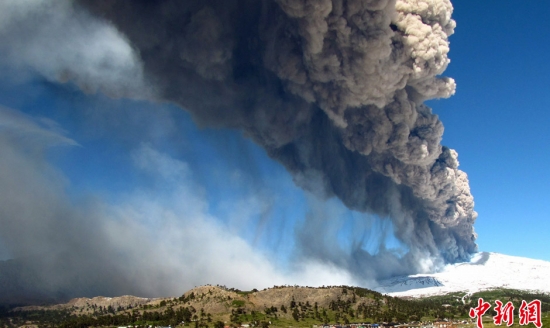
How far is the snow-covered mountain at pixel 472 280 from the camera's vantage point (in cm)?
13362

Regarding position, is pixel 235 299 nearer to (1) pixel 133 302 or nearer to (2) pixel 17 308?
(1) pixel 133 302

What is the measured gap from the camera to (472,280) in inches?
5645

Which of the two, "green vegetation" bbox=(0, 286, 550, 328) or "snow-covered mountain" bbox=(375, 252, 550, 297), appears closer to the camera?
"green vegetation" bbox=(0, 286, 550, 328)

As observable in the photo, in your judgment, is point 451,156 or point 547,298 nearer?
point 451,156

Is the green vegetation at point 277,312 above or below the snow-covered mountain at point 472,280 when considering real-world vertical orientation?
below

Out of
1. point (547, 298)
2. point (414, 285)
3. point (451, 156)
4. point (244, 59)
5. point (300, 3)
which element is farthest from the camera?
point (414, 285)

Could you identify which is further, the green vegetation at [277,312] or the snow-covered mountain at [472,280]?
the snow-covered mountain at [472,280]

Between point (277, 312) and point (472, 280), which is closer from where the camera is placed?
point (277, 312)

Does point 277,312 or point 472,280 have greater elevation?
point 472,280

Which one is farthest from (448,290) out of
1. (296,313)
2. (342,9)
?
(342,9)

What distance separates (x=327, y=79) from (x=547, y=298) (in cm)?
8891

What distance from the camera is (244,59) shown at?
289 feet

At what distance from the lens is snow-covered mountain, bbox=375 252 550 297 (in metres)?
134

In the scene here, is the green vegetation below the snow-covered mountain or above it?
below
